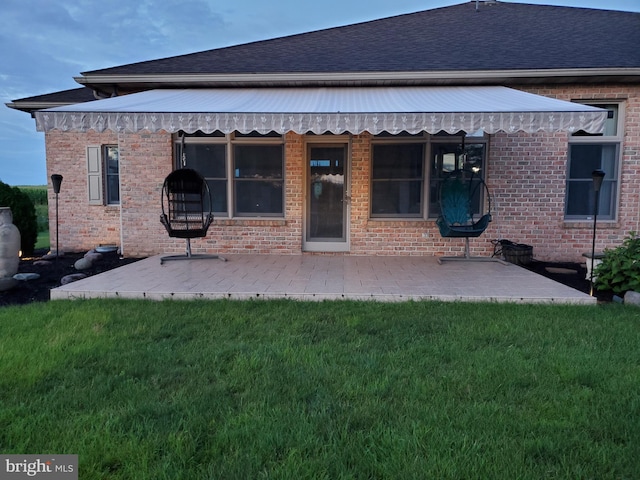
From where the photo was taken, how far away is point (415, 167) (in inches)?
321

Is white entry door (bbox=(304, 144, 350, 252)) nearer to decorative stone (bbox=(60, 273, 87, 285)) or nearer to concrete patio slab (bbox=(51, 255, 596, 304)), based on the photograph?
concrete patio slab (bbox=(51, 255, 596, 304))

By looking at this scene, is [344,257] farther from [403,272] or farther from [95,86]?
[95,86]

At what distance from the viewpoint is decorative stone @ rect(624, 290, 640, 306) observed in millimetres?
5008

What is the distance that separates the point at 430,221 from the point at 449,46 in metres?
3.67

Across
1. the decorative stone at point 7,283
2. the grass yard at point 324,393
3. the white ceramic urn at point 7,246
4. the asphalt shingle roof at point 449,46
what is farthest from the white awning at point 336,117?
the grass yard at point 324,393

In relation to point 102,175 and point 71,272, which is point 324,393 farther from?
point 102,175

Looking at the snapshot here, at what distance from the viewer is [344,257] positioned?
26.2 feet

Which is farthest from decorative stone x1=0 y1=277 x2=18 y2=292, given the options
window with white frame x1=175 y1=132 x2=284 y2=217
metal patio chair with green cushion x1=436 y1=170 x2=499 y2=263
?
metal patio chair with green cushion x1=436 y1=170 x2=499 y2=263

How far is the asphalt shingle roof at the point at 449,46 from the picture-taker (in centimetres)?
748

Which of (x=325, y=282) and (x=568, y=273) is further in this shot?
(x=568, y=273)

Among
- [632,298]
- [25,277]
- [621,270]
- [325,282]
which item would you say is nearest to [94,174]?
[25,277]

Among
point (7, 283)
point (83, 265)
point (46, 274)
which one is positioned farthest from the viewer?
point (83, 265)

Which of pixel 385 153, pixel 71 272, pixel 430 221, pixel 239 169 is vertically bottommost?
pixel 71 272

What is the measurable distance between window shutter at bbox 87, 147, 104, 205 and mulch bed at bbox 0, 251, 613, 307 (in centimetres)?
226
